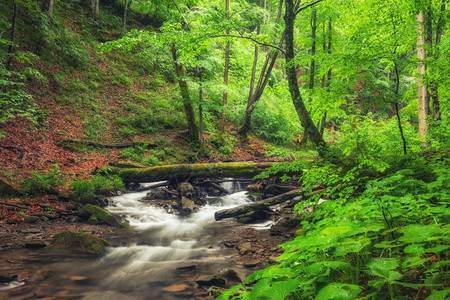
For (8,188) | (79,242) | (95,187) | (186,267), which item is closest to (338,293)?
(186,267)

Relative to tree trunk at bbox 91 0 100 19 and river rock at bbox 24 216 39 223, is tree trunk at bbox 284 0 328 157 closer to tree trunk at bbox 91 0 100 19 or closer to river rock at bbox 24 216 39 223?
river rock at bbox 24 216 39 223

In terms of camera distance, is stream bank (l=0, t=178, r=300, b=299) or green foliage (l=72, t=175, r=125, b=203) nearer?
stream bank (l=0, t=178, r=300, b=299)

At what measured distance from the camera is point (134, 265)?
5590 millimetres

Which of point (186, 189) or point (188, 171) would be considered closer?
point (186, 189)

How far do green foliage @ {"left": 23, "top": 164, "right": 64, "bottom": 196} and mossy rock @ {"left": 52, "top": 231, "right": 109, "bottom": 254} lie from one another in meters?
2.64

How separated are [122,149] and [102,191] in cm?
399

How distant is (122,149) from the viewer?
12.9 metres

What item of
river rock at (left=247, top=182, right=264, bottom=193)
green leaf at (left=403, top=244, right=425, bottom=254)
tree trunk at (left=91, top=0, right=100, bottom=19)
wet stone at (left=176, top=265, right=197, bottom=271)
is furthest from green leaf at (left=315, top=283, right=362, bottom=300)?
tree trunk at (left=91, top=0, right=100, bottom=19)

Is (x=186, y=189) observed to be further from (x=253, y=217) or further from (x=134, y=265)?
(x=134, y=265)

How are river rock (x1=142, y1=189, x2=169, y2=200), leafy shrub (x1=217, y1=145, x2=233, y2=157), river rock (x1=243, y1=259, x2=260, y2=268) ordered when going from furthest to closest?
leafy shrub (x1=217, y1=145, x2=233, y2=157), river rock (x1=142, y1=189, x2=169, y2=200), river rock (x1=243, y1=259, x2=260, y2=268)

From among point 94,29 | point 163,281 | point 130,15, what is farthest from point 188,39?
point 130,15

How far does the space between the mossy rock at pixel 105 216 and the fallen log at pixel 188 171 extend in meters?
2.61

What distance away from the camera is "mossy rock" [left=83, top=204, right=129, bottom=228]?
7.63 m

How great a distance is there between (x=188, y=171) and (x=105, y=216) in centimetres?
366
